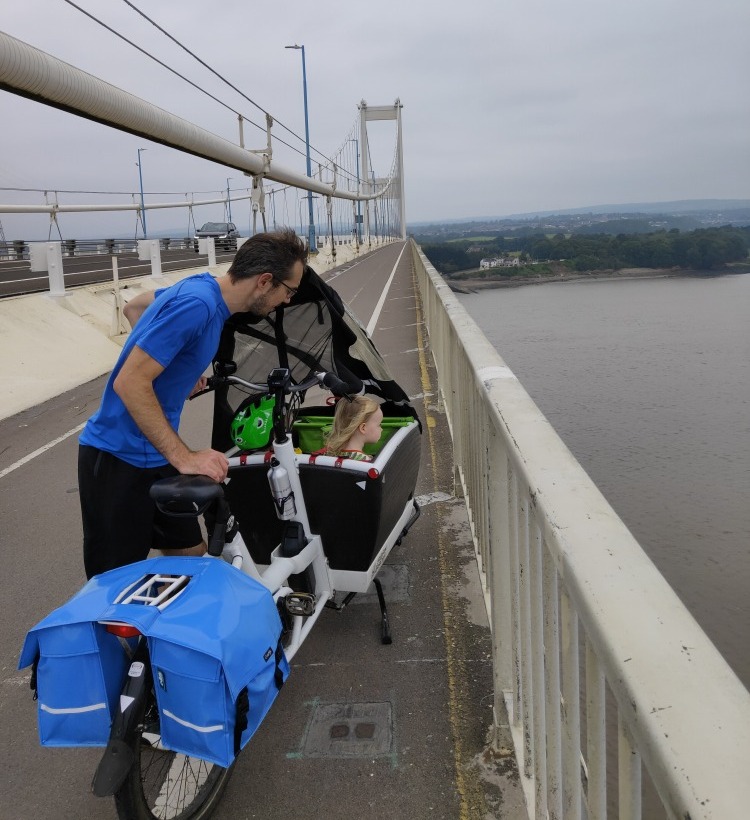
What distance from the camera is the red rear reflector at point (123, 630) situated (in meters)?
1.91

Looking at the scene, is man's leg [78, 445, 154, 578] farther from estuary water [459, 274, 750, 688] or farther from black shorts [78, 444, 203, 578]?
estuary water [459, 274, 750, 688]

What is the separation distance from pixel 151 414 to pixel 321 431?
1.39 meters

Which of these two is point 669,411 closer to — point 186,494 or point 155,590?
point 186,494

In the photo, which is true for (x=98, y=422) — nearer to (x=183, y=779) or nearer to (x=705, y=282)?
(x=183, y=779)

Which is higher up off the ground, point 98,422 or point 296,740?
point 98,422

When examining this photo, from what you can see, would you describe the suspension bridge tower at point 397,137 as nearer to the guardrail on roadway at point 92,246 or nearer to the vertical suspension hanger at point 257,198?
the guardrail on roadway at point 92,246

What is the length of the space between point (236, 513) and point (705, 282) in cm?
3336

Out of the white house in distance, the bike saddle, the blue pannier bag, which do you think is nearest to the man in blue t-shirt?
the bike saddle

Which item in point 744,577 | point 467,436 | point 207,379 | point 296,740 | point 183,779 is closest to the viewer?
point 183,779

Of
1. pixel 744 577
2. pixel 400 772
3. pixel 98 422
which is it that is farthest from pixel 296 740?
pixel 744 577

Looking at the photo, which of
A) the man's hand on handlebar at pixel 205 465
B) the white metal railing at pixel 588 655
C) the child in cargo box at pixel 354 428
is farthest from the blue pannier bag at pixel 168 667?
the child in cargo box at pixel 354 428

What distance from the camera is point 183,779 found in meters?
2.40

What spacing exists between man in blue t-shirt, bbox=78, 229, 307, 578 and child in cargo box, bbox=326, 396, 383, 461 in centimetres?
73

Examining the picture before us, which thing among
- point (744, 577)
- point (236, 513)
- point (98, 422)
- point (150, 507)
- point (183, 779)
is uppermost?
point (98, 422)
